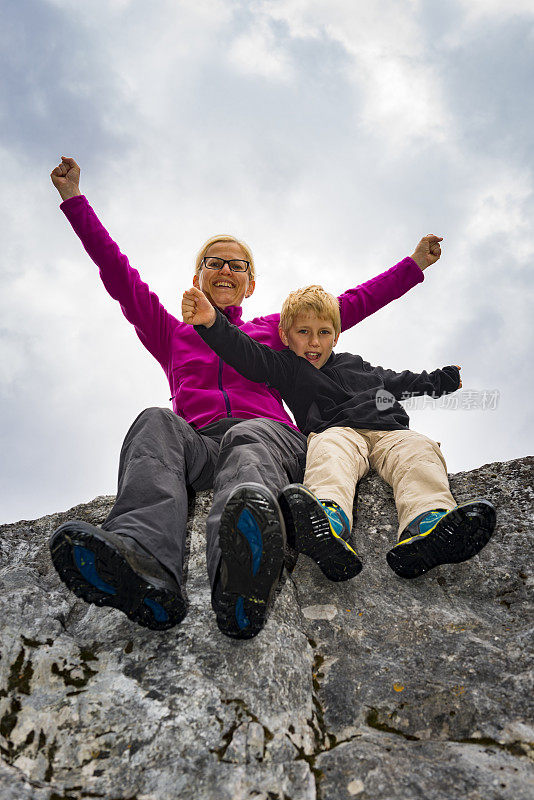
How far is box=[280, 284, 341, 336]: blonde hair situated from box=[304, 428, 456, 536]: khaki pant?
1069 millimetres

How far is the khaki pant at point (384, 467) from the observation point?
260 cm

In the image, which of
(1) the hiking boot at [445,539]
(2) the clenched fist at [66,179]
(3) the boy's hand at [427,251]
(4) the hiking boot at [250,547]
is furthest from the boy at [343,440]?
(2) the clenched fist at [66,179]

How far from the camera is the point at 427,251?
4945 millimetres

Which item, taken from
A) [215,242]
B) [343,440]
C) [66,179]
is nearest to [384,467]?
[343,440]

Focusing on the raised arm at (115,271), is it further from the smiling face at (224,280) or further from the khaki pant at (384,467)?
the khaki pant at (384,467)

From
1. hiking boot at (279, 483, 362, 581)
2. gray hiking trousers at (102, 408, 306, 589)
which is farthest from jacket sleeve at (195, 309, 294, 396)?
hiking boot at (279, 483, 362, 581)

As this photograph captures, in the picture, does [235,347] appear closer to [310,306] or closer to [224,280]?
[310,306]

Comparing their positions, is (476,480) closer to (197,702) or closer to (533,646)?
(533,646)

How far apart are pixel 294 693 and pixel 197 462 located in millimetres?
1412

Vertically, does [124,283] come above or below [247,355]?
above

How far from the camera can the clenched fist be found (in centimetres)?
372

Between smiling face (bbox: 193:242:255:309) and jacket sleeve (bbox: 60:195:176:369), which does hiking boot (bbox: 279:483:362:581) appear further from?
smiling face (bbox: 193:242:255:309)

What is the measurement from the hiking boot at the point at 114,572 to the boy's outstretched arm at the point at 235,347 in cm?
162

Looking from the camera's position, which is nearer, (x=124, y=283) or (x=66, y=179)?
(x=66, y=179)
